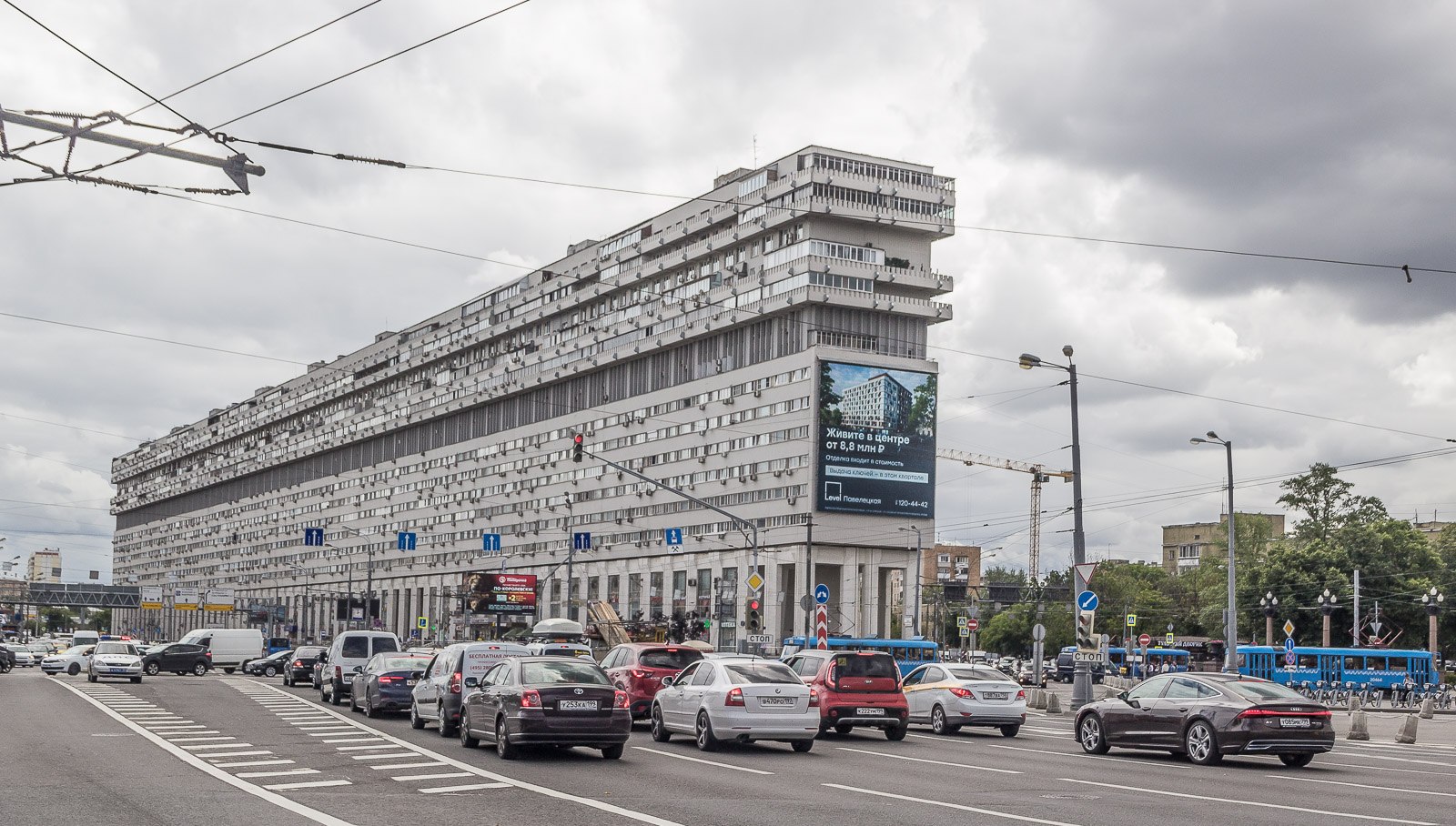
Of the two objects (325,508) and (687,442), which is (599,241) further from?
(325,508)

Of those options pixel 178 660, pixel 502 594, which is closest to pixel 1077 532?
pixel 178 660

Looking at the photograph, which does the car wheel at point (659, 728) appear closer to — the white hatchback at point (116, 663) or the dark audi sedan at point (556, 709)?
the dark audi sedan at point (556, 709)

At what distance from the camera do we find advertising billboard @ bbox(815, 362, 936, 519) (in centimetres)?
8775

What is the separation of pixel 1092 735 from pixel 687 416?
252 feet

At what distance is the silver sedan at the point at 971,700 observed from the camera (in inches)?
1134

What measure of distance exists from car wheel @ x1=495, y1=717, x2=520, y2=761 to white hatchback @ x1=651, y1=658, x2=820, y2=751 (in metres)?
3.35

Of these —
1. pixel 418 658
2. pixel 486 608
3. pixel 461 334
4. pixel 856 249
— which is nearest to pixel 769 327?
pixel 856 249

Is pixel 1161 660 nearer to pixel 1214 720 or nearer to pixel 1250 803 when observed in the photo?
pixel 1214 720

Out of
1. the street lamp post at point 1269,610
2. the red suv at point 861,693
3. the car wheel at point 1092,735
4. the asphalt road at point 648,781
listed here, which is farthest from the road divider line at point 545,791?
the street lamp post at point 1269,610

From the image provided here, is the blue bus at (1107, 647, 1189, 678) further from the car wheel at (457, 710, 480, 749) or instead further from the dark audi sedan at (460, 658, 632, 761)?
the dark audi sedan at (460, 658, 632, 761)

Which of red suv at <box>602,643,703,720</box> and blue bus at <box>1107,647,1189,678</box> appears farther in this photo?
blue bus at <box>1107,647,1189,678</box>

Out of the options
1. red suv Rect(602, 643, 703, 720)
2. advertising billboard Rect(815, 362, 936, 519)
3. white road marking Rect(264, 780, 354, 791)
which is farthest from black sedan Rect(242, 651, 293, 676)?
white road marking Rect(264, 780, 354, 791)

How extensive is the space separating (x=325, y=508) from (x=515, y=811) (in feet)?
482

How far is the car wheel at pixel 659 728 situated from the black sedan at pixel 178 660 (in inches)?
1685
